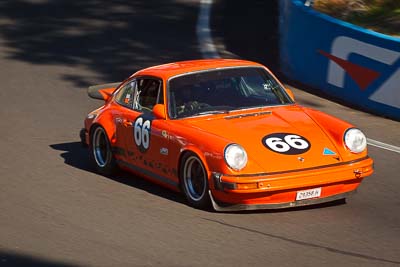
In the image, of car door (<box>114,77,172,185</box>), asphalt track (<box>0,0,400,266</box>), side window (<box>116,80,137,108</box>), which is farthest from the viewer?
side window (<box>116,80,137,108</box>)

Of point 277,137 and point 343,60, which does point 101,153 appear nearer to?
point 277,137

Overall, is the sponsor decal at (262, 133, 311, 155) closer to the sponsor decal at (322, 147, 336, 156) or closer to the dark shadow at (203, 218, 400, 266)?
the sponsor decal at (322, 147, 336, 156)

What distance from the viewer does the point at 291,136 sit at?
30.2 ft

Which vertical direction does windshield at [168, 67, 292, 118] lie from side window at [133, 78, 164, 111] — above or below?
above

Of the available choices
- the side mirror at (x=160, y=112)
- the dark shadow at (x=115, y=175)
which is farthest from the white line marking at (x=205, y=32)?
the side mirror at (x=160, y=112)

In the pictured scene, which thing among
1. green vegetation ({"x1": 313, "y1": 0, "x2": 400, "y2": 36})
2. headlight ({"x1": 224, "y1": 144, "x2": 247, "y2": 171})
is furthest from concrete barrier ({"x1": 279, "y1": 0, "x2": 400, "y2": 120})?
headlight ({"x1": 224, "y1": 144, "x2": 247, "y2": 171})

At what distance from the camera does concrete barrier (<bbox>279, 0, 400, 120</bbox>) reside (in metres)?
13.4

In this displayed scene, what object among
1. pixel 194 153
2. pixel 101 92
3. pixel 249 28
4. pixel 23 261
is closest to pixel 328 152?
pixel 194 153

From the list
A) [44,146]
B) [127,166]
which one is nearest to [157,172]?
[127,166]

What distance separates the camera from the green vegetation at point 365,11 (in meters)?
16.9

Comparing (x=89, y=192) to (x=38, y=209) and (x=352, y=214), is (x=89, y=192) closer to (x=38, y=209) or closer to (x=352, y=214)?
(x=38, y=209)

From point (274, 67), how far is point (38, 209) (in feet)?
26.6

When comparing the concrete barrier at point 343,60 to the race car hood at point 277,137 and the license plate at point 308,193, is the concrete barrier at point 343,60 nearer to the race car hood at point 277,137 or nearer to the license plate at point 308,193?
the race car hood at point 277,137

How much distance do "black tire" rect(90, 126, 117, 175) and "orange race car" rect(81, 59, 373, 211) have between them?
0.04 ft
